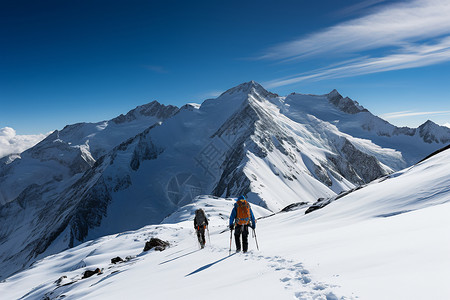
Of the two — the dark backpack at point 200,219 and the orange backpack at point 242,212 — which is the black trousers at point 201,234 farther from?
the orange backpack at point 242,212

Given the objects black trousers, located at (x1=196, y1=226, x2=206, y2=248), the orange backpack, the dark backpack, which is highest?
the orange backpack

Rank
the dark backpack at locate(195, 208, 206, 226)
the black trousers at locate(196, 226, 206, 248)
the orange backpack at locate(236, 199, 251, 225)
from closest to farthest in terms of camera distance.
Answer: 1. the orange backpack at locate(236, 199, 251, 225)
2. the black trousers at locate(196, 226, 206, 248)
3. the dark backpack at locate(195, 208, 206, 226)

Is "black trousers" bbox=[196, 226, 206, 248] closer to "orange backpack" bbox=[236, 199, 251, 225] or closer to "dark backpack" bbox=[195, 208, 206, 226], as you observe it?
"dark backpack" bbox=[195, 208, 206, 226]

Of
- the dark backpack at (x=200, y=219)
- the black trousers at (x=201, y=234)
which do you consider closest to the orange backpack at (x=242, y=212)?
the black trousers at (x=201, y=234)

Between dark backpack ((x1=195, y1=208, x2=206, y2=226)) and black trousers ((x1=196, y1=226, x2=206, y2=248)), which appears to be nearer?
black trousers ((x1=196, y1=226, x2=206, y2=248))

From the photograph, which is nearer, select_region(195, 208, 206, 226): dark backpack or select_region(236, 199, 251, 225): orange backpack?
select_region(236, 199, 251, 225): orange backpack

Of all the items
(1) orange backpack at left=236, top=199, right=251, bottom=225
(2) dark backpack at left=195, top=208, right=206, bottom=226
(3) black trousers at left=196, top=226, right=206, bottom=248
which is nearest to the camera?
(1) orange backpack at left=236, top=199, right=251, bottom=225

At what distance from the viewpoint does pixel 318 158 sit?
180 metres

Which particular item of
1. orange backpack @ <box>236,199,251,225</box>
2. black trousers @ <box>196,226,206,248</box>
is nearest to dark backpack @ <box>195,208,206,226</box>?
black trousers @ <box>196,226,206,248</box>

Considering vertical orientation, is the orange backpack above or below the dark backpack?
above

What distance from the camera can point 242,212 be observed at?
1286 centimetres

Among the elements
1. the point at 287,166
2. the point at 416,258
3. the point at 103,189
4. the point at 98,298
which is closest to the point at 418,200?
the point at 416,258

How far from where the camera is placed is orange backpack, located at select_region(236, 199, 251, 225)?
1268 centimetres

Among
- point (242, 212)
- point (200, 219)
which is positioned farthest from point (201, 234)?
point (242, 212)
